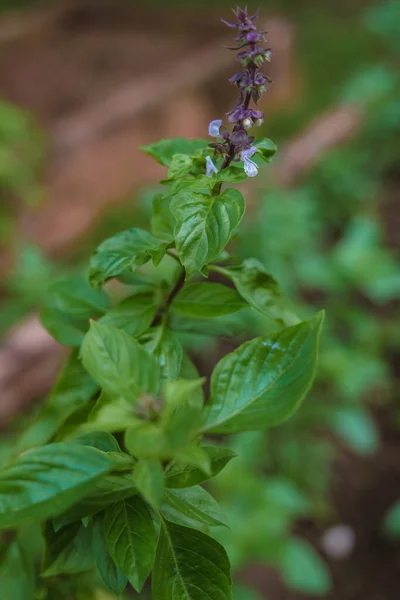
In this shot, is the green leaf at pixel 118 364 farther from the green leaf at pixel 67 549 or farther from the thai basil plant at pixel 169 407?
the green leaf at pixel 67 549

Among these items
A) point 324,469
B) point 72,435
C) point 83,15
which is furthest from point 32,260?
point 83,15

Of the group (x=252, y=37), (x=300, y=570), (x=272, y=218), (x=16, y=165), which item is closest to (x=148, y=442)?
(x=252, y=37)

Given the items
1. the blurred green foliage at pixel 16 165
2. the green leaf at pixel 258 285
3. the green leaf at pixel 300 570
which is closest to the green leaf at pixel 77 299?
the green leaf at pixel 258 285

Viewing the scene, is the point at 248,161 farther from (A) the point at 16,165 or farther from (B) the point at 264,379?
(A) the point at 16,165

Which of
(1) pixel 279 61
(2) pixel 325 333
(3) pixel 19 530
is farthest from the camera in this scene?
(1) pixel 279 61

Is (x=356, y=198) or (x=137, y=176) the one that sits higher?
(x=137, y=176)

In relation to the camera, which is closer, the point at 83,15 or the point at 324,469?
the point at 324,469

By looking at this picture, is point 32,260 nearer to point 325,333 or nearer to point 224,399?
point 325,333
